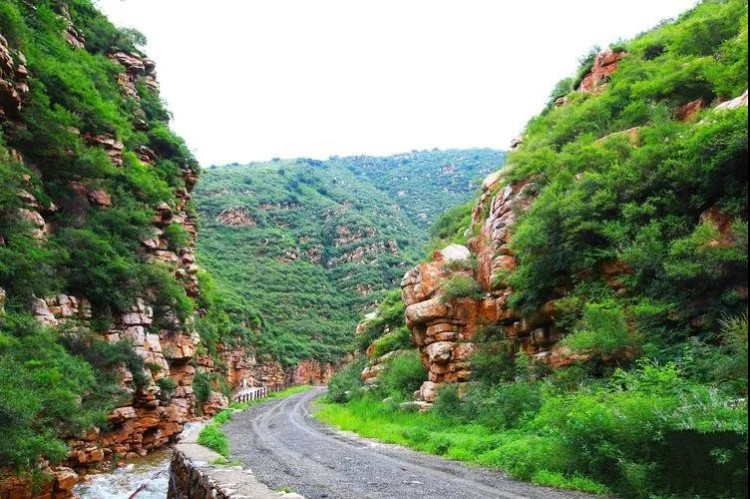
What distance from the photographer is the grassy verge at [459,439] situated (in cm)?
854

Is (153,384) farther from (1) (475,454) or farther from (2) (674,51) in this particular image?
(2) (674,51)

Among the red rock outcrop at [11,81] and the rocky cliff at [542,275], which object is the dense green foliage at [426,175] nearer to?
the rocky cliff at [542,275]

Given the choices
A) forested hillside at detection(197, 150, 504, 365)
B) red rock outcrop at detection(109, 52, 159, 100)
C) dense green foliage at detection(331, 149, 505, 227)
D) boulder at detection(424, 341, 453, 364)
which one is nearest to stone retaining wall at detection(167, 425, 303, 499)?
boulder at detection(424, 341, 453, 364)

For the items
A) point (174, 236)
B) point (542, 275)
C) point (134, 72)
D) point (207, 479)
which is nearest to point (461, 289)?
point (542, 275)

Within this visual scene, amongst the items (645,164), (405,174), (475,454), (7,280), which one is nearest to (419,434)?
(475,454)

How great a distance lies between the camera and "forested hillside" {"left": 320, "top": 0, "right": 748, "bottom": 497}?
7.73 m

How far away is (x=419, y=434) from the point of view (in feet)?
46.4

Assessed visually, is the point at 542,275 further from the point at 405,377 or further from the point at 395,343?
the point at 395,343

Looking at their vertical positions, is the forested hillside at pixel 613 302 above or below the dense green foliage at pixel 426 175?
below

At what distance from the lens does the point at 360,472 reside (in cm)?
1027

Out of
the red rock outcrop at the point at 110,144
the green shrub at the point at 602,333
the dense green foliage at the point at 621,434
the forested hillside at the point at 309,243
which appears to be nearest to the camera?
the dense green foliage at the point at 621,434

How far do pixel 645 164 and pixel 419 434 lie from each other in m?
10.2

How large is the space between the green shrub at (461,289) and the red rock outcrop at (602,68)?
11.6 m

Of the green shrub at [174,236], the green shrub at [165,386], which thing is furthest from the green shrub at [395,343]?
the green shrub at [174,236]
